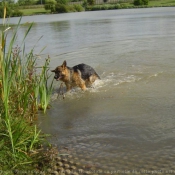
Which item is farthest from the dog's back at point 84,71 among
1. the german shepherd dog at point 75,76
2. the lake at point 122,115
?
the lake at point 122,115

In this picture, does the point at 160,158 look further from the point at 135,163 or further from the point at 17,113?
the point at 17,113

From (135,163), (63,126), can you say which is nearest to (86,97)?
(63,126)

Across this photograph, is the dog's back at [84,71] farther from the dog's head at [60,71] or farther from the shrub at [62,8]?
the shrub at [62,8]

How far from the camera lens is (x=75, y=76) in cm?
818

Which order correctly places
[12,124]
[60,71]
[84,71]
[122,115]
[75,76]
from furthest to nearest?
[84,71] < [75,76] < [60,71] < [122,115] < [12,124]

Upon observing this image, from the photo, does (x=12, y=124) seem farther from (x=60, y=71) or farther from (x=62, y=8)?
(x=62, y=8)

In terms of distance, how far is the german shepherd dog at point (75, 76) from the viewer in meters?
7.67

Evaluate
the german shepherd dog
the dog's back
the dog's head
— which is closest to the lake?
the german shepherd dog

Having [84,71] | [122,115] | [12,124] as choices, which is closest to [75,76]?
[84,71]

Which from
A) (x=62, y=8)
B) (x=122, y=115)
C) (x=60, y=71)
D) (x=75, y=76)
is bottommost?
(x=122, y=115)

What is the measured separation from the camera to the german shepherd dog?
767cm

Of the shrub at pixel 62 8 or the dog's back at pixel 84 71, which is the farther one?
the shrub at pixel 62 8

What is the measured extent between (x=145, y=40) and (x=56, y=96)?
9084 mm

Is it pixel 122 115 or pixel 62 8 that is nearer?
pixel 122 115
